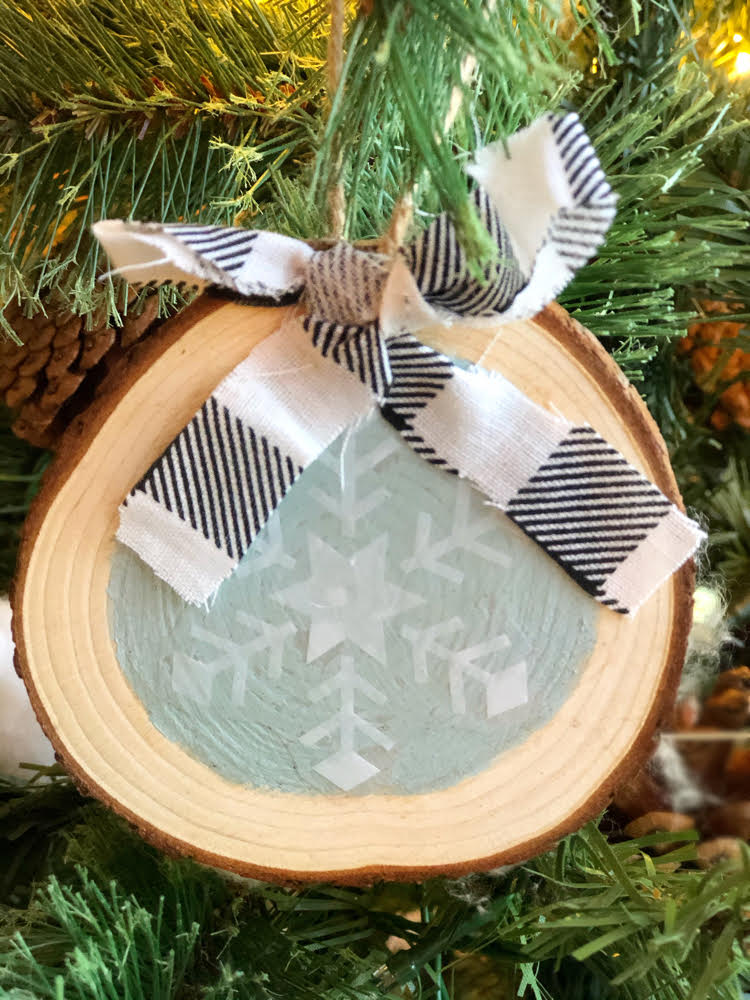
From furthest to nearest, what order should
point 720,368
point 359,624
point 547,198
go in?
point 720,368 < point 359,624 < point 547,198

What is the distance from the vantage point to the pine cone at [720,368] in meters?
0.64

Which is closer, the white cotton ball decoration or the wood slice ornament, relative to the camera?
the wood slice ornament

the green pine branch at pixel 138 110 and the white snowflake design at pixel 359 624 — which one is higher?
the green pine branch at pixel 138 110

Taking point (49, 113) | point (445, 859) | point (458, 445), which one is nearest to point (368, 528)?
point (458, 445)

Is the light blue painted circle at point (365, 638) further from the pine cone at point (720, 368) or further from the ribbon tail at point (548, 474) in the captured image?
the pine cone at point (720, 368)

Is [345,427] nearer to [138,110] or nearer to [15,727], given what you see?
[138,110]

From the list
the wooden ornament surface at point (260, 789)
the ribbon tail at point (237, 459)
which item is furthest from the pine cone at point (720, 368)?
the ribbon tail at point (237, 459)

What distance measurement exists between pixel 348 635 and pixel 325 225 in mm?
224

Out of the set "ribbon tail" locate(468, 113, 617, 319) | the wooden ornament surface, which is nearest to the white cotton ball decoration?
the wooden ornament surface

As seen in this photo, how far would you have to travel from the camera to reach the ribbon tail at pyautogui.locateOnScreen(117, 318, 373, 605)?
433 millimetres

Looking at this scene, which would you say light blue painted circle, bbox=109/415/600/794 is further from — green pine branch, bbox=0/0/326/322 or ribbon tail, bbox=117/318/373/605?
green pine branch, bbox=0/0/326/322

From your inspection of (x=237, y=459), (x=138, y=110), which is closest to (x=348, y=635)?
(x=237, y=459)

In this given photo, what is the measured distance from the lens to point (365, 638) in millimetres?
470

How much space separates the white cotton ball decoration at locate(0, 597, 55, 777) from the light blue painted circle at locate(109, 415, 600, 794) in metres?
0.26
